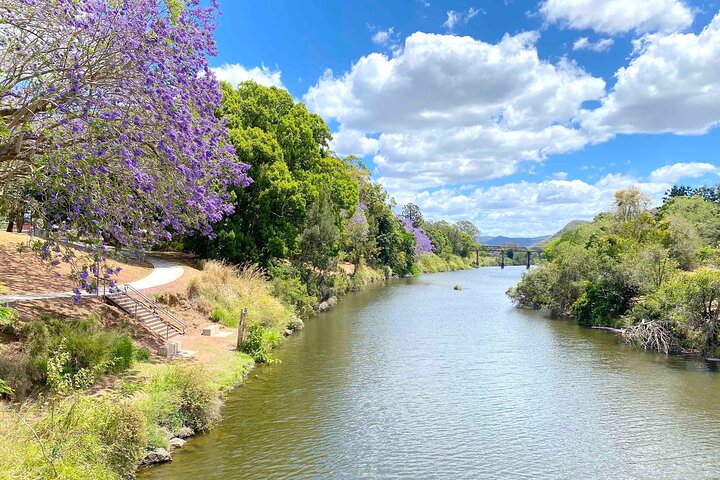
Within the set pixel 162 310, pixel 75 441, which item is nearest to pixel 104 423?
pixel 75 441

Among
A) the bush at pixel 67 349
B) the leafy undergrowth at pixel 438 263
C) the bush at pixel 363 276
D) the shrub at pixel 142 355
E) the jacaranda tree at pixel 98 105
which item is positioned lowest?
the shrub at pixel 142 355

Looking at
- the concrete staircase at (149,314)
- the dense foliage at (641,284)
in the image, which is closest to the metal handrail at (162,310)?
the concrete staircase at (149,314)

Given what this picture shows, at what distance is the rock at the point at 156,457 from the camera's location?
10.3 meters

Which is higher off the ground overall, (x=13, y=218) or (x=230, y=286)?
(x=13, y=218)

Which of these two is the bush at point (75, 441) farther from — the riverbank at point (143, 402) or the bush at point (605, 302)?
the bush at point (605, 302)

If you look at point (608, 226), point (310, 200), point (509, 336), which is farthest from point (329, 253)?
point (608, 226)

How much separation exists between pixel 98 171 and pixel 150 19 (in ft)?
12.1

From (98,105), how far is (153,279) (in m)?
16.0

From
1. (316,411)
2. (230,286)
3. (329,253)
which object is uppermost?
(329,253)

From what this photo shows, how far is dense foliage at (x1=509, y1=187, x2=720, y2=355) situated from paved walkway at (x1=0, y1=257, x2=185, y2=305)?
2379 cm

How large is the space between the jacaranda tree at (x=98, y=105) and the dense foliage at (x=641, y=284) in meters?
22.6

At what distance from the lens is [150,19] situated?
11070 mm

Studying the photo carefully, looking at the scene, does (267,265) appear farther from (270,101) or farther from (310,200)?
(270,101)

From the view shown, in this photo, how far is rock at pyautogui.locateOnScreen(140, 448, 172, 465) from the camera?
33.8 feet
